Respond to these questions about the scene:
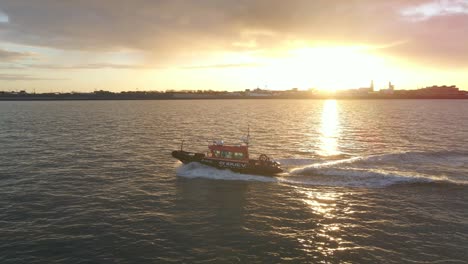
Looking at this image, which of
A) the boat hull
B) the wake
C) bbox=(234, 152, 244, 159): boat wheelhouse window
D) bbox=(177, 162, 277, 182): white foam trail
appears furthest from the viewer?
bbox=(234, 152, 244, 159): boat wheelhouse window

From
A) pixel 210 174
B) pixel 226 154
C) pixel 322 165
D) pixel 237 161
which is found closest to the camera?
pixel 210 174

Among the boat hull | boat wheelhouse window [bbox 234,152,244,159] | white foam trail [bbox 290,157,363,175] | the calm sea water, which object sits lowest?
the calm sea water

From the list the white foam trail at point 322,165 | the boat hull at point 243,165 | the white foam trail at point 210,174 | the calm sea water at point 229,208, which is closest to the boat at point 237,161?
the boat hull at point 243,165

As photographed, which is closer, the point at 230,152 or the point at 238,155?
the point at 238,155

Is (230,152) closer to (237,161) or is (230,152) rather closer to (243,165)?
(237,161)

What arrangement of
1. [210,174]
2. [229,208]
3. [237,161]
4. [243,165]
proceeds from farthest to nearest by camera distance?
[237,161]
[243,165]
[210,174]
[229,208]

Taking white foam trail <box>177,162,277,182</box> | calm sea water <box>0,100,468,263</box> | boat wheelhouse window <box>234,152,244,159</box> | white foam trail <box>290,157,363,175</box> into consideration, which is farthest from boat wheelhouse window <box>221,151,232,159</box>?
white foam trail <box>290,157,363,175</box>

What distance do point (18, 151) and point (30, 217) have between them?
32.4 meters

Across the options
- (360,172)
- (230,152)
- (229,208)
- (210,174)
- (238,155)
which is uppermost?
(230,152)

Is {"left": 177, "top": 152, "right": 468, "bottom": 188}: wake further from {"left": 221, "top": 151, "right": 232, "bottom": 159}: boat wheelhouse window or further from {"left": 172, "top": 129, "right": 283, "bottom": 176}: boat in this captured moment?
{"left": 221, "top": 151, "right": 232, "bottom": 159}: boat wheelhouse window

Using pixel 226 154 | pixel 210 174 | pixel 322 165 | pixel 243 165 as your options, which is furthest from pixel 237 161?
pixel 322 165

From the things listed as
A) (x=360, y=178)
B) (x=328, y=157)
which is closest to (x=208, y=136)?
(x=328, y=157)

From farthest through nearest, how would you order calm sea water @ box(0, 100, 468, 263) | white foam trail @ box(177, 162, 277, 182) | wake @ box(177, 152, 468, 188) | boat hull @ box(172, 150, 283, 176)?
boat hull @ box(172, 150, 283, 176)
white foam trail @ box(177, 162, 277, 182)
wake @ box(177, 152, 468, 188)
calm sea water @ box(0, 100, 468, 263)

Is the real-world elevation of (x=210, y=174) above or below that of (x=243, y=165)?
below
